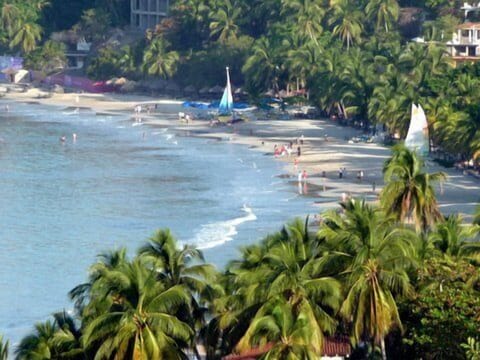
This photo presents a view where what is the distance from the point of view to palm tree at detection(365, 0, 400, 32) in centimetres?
14688

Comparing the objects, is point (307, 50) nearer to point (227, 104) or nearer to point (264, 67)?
point (264, 67)

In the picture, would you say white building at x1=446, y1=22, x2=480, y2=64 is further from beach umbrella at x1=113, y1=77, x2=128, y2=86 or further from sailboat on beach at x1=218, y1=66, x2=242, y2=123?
beach umbrella at x1=113, y1=77, x2=128, y2=86

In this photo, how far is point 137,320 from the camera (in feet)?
114

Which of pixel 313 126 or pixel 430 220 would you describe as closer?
pixel 430 220

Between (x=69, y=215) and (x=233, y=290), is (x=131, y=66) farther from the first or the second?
(x=233, y=290)

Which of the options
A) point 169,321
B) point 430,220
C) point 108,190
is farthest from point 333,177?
point 169,321

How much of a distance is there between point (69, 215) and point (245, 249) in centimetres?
4202

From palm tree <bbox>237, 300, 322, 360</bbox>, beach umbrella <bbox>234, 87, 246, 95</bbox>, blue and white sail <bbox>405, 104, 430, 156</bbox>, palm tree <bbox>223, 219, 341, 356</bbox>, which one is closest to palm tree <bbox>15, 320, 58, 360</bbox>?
palm tree <bbox>223, 219, 341, 356</bbox>

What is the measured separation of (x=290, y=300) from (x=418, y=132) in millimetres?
58896

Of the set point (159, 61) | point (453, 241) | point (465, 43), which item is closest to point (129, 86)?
point (159, 61)

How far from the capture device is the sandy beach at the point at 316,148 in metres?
83.9

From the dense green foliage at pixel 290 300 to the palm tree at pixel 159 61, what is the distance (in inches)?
4593

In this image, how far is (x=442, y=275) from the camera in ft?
130

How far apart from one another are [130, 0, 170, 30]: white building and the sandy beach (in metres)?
18.6
